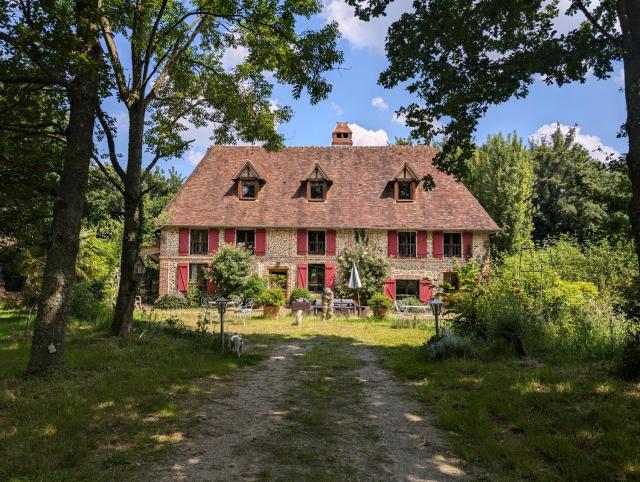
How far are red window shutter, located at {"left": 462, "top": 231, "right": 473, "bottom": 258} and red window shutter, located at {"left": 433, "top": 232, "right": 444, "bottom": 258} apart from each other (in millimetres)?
1149

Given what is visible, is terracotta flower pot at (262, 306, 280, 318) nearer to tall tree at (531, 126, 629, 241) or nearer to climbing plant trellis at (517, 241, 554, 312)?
climbing plant trellis at (517, 241, 554, 312)

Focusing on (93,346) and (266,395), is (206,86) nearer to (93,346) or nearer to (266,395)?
(93,346)

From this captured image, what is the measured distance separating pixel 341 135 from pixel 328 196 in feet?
23.0

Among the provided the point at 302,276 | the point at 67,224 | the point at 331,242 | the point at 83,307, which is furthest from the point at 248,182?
the point at 67,224

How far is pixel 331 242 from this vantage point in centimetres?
2306

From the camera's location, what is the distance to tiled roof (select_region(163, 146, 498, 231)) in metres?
23.0

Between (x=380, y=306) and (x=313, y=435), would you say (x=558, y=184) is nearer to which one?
(x=380, y=306)

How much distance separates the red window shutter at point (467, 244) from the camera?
2282 centimetres

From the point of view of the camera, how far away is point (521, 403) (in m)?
5.18

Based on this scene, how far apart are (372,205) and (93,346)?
1743cm

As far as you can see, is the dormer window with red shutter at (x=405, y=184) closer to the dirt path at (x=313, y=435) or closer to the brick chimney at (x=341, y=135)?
the brick chimney at (x=341, y=135)

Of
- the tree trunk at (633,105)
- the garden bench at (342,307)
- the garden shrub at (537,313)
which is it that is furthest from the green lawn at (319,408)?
the garden bench at (342,307)

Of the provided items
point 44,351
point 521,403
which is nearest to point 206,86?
point 44,351

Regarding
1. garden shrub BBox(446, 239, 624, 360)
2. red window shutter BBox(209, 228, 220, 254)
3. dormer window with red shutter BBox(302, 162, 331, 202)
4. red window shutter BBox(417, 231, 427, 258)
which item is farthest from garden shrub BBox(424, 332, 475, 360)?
red window shutter BBox(209, 228, 220, 254)
